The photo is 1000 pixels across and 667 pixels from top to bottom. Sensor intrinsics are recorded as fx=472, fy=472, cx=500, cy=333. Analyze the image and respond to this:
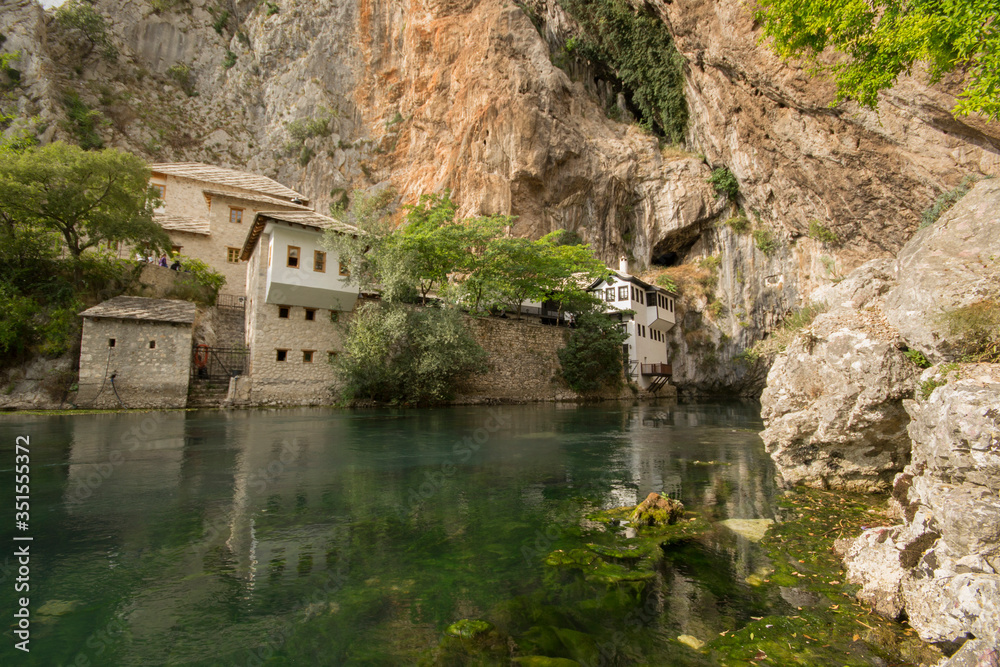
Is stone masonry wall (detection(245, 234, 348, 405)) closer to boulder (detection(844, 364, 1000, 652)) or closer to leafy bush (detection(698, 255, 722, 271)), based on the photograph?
boulder (detection(844, 364, 1000, 652))

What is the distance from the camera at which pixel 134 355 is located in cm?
1978

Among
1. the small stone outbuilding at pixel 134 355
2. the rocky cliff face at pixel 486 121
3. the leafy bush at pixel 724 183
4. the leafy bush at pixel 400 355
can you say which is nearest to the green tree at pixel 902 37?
the rocky cliff face at pixel 486 121

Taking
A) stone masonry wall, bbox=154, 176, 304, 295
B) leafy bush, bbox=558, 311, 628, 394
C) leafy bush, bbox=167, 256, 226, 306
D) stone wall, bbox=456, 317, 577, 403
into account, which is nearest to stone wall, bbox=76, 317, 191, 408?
leafy bush, bbox=167, 256, 226, 306

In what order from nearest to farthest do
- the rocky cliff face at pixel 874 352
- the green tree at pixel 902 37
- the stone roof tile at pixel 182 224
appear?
the rocky cliff face at pixel 874 352, the green tree at pixel 902 37, the stone roof tile at pixel 182 224

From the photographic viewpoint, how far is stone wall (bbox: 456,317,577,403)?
28.5 metres

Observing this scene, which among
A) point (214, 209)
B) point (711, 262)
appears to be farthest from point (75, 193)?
point (711, 262)

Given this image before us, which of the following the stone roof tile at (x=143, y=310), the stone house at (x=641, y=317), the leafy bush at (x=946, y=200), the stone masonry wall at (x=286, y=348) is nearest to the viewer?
the leafy bush at (x=946, y=200)

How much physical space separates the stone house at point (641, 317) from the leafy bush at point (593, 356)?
10.6ft

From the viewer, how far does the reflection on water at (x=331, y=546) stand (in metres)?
3.30

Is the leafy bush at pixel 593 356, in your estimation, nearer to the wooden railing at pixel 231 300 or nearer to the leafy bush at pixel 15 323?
the wooden railing at pixel 231 300

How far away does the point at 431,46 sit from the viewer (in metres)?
43.0

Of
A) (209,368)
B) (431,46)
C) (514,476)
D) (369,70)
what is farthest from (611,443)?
(369,70)

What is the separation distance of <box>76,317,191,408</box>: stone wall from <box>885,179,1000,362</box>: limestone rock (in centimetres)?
2396

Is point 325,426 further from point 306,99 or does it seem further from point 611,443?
point 306,99
